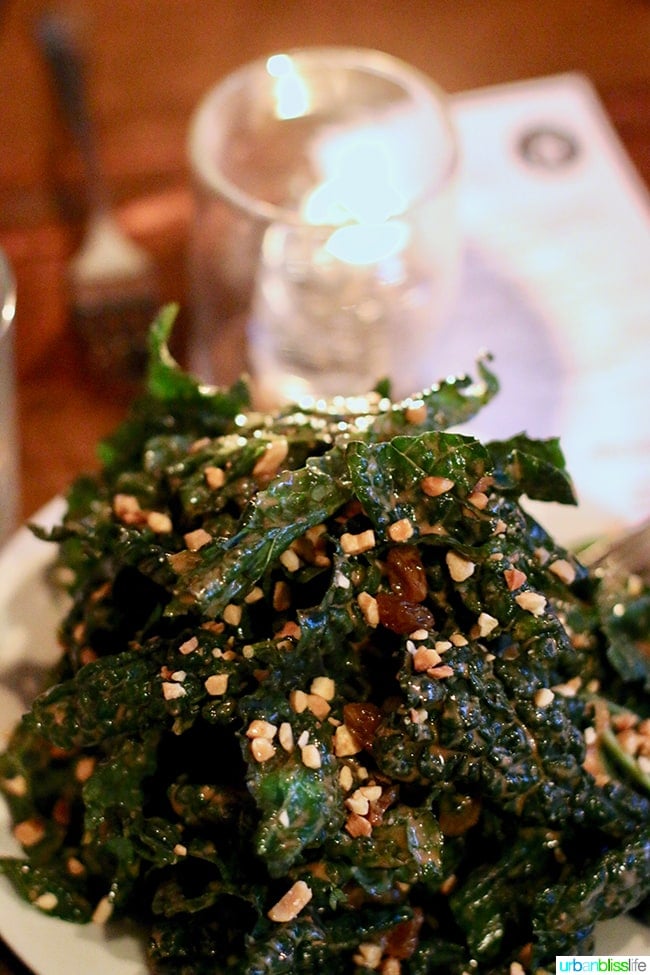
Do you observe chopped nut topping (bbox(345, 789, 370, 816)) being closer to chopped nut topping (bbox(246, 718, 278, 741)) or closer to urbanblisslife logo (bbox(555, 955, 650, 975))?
chopped nut topping (bbox(246, 718, 278, 741))

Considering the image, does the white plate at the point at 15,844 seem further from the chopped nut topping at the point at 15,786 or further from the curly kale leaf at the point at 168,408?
the curly kale leaf at the point at 168,408

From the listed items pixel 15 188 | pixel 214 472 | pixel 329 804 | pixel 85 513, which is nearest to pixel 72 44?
pixel 15 188

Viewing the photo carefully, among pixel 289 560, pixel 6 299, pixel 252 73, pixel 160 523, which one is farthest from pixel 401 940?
pixel 252 73

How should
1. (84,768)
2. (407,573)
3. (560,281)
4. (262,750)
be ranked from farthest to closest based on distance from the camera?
1. (560,281)
2. (84,768)
3. (407,573)
4. (262,750)

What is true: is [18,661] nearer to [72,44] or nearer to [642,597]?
[642,597]

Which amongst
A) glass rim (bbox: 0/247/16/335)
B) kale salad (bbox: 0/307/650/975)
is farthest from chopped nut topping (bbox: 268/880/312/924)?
glass rim (bbox: 0/247/16/335)

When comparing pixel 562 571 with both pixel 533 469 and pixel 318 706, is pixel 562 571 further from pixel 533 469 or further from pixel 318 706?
pixel 318 706
